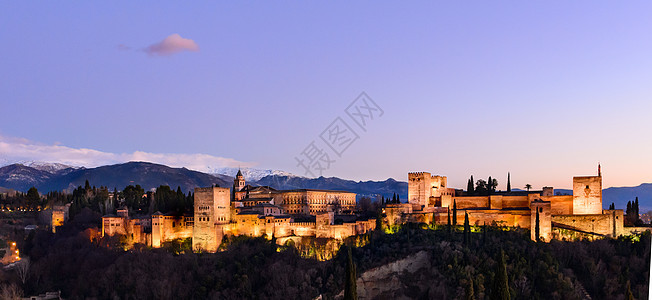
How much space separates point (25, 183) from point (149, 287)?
5798 inches

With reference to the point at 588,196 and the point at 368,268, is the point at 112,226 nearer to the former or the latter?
the point at 368,268

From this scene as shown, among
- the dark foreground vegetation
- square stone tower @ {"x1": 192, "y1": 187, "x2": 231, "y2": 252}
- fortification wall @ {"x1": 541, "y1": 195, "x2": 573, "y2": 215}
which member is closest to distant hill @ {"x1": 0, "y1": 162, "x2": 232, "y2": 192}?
square stone tower @ {"x1": 192, "y1": 187, "x2": 231, "y2": 252}

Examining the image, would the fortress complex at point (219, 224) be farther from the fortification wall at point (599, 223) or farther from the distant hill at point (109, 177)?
the distant hill at point (109, 177)

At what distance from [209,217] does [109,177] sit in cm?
13520

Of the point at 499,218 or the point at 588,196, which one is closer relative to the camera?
the point at 588,196

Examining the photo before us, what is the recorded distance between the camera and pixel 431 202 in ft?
154

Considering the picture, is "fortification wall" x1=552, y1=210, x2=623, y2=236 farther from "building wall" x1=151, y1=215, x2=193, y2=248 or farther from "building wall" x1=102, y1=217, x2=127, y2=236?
"building wall" x1=102, y1=217, x2=127, y2=236

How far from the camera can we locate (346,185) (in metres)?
143

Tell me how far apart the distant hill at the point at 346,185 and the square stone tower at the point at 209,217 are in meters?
85.6

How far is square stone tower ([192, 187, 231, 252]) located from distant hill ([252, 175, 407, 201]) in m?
85.6

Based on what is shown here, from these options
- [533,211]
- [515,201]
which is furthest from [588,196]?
[515,201]

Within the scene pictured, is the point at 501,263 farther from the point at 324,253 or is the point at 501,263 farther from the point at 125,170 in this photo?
Answer: the point at 125,170

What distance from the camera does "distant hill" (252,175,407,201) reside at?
134m

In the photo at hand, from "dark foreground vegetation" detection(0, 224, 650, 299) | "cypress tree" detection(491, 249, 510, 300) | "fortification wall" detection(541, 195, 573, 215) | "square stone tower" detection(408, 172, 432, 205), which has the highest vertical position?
"square stone tower" detection(408, 172, 432, 205)
